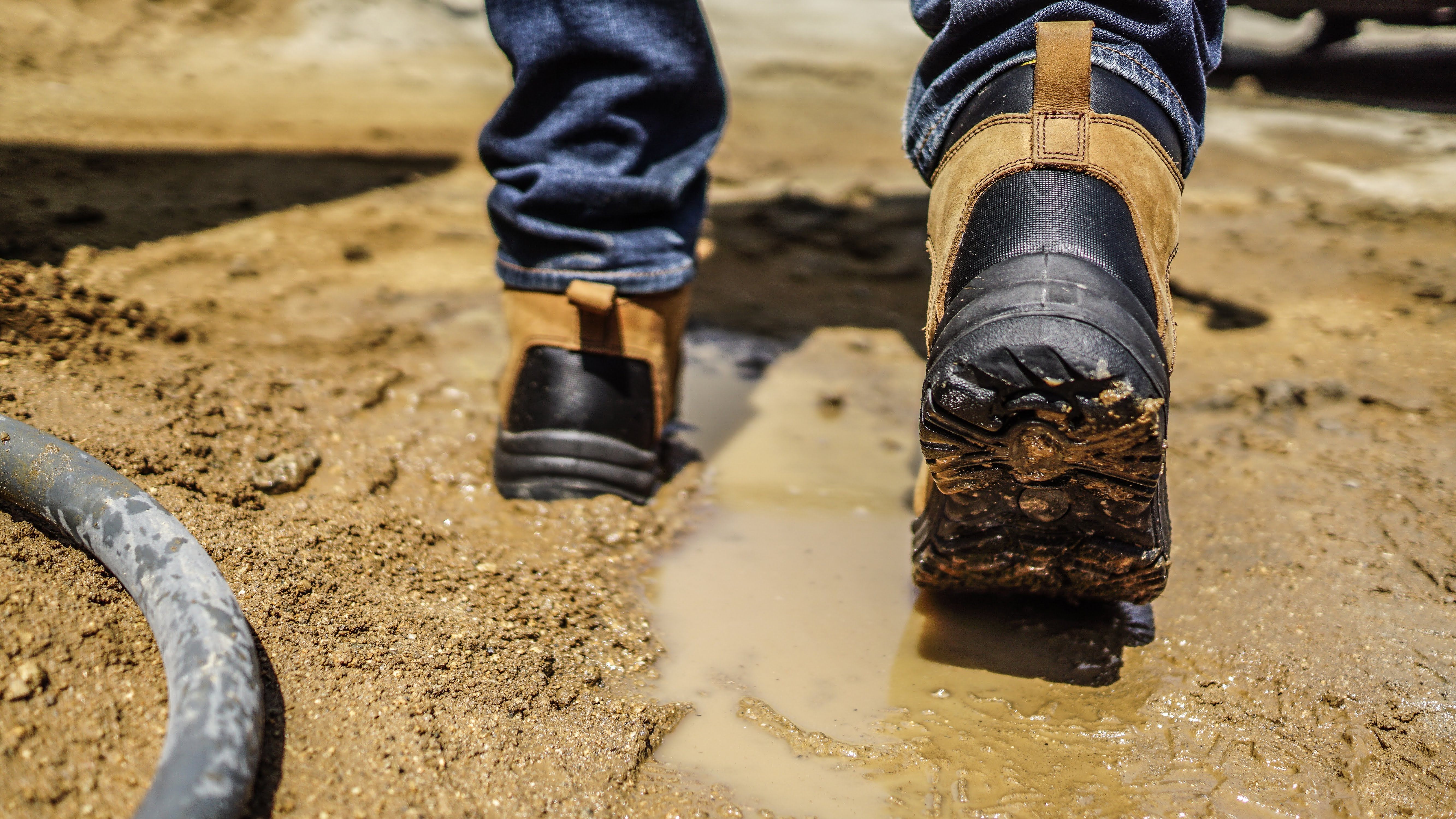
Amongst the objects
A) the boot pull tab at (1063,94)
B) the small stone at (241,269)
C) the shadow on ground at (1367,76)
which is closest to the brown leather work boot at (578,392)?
the boot pull tab at (1063,94)

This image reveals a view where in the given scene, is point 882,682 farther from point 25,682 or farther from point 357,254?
point 357,254

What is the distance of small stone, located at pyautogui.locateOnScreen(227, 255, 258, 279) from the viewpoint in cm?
200

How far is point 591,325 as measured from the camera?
1.37 meters

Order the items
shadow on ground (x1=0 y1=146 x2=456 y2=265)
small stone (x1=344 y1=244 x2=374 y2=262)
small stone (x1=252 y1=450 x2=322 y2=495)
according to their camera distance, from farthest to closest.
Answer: small stone (x1=344 y1=244 x2=374 y2=262) → shadow on ground (x1=0 y1=146 x2=456 y2=265) → small stone (x1=252 y1=450 x2=322 y2=495)

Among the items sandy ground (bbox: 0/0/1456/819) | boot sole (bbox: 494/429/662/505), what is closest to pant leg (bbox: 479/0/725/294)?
boot sole (bbox: 494/429/662/505)

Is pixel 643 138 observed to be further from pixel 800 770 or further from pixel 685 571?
pixel 800 770

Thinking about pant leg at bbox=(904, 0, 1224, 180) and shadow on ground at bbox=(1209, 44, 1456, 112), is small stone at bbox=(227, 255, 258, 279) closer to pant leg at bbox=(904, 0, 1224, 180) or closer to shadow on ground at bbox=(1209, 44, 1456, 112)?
pant leg at bbox=(904, 0, 1224, 180)

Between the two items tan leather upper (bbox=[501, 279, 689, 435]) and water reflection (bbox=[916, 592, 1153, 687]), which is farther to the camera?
tan leather upper (bbox=[501, 279, 689, 435])

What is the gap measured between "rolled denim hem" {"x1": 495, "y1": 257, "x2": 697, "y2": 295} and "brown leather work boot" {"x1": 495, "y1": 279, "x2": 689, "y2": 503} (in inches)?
0.5

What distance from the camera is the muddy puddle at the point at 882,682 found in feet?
3.18

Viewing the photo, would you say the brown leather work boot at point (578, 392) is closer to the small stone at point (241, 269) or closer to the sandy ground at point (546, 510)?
the sandy ground at point (546, 510)

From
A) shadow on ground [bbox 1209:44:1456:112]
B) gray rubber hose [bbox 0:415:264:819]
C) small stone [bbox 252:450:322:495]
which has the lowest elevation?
shadow on ground [bbox 1209:44:1456:112]

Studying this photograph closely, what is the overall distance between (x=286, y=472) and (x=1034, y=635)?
105 cm

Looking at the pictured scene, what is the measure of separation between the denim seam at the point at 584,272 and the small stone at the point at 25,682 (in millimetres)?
762
